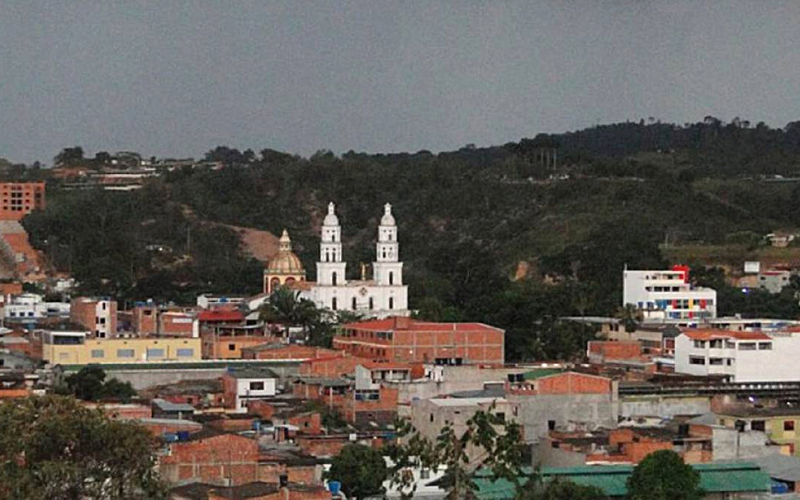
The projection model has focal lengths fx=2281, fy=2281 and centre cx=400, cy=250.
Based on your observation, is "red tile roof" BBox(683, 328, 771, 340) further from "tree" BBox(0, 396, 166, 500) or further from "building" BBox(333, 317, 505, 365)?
"tree" BBox(0, 396, 166, 500)

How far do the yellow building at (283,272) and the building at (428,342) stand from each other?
1436 centimetres

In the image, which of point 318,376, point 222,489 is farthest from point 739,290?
point 222,489

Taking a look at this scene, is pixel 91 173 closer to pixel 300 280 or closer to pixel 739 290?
pixel 300 280

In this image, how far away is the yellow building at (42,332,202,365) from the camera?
2339 inches

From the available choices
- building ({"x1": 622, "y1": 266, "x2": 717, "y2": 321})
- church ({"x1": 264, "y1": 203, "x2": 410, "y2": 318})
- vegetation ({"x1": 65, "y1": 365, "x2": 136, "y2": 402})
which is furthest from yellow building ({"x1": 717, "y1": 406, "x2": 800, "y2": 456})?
church ({"x1": 264, "y1": 203, "x2": 410, "y2": 318})

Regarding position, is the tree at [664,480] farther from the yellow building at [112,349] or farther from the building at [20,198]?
the building at [20,198]

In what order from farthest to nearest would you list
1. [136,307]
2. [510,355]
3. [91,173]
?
[91,173]
[136,307]
[510,355]

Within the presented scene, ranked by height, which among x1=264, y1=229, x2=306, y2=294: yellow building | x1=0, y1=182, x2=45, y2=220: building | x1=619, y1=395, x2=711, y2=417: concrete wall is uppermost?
x1=0, y1=182, x2=45, y2=220: building

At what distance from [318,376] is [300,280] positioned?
23.8m

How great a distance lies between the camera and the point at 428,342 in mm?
→ 61250

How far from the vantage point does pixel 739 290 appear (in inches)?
3004

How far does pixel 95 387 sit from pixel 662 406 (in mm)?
12719

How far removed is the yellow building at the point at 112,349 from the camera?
195 ft

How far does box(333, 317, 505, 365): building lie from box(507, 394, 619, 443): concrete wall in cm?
1219
